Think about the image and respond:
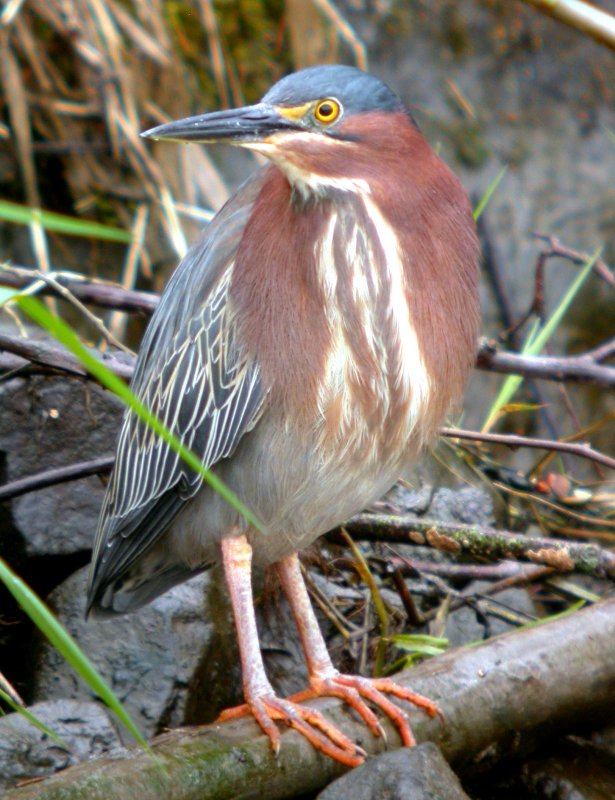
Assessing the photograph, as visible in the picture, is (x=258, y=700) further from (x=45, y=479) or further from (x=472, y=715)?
(x=45, y=479)

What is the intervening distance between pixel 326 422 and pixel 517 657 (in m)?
0.60

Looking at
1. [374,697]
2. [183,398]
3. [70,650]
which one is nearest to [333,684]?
[374,697]

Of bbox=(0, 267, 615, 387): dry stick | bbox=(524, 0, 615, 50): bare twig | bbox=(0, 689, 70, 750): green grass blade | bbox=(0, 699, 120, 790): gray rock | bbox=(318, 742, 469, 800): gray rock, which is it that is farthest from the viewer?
bbox=(0, 267, 615, 387): dry stick

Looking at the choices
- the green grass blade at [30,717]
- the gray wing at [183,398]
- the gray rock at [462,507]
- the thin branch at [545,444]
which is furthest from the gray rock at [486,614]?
the green grass blade at [30,717]

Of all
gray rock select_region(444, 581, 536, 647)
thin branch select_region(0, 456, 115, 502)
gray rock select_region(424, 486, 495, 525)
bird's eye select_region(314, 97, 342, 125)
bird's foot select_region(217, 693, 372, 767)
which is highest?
bird's eye select_region(314, 97, 342, 125)

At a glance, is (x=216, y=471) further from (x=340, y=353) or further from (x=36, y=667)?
(x=36, y=667)

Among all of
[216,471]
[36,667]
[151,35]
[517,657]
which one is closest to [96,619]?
[36,667]

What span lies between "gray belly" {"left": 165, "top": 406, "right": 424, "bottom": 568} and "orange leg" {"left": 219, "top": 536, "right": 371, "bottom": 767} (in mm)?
70

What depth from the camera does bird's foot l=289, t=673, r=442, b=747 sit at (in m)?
2.24

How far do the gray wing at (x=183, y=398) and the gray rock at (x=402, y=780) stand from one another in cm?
71

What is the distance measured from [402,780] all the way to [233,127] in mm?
1191

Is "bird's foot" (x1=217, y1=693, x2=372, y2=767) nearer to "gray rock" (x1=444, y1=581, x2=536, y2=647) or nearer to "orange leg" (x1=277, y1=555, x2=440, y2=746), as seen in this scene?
"orange leg" (x1=277, y1=555, x2=440, y2=746)

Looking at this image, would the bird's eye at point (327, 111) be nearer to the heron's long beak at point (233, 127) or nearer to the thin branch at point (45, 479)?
the heron's long beak at point (233, 127)

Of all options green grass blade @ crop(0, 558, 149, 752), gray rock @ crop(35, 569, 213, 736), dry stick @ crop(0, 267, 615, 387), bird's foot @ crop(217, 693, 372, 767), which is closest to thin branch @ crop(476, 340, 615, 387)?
dry stick @ crop(0, 267, 615, 387)
